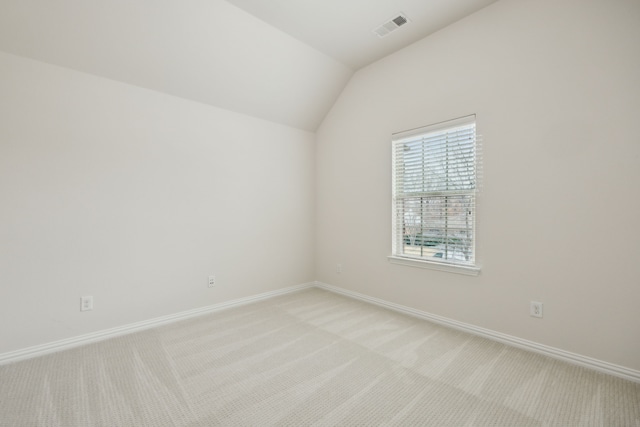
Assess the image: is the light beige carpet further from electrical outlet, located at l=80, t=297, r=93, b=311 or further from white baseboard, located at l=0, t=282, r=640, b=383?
electrical outlet, located at l=80, t=297, r=93, b=311

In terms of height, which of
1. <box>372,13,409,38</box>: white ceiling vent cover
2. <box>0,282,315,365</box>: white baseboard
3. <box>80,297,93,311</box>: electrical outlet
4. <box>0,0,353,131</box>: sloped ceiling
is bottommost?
<box>0,282,315,365</box>: white baseboard

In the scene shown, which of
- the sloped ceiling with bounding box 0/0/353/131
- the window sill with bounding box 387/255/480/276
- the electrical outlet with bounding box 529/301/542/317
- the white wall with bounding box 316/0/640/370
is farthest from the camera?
the window sill with bounding box 387/255/480/276

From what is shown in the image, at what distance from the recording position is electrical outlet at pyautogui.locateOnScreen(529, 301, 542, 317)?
2217 millimetres

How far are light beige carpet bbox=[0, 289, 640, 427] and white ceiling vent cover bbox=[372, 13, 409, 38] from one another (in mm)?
2993

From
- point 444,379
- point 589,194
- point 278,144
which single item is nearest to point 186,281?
point 278,144

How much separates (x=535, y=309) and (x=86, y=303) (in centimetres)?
380

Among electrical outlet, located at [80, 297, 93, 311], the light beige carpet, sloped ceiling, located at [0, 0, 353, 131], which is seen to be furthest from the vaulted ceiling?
the light beige carpet

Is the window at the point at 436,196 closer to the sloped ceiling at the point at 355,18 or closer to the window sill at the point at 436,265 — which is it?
the window sill at the point at 436,265

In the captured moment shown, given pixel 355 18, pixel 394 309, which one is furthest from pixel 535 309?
pixel 355 18

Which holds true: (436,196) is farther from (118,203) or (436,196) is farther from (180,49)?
(118,203)

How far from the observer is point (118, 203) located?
8.46 ft

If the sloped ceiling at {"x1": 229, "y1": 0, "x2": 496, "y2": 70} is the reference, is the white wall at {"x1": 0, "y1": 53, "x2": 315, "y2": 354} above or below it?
below

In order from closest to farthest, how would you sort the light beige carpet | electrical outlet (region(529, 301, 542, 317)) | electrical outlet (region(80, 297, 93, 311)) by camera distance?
1. the light beige carpet
2. electrical outlet (region(529, 301, 542, 317))
3. electrical outlet (region(80, 297, 93, 311))

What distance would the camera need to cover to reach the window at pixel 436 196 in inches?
104
